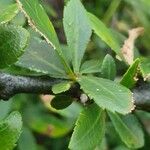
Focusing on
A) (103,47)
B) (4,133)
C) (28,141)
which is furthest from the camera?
(103,47)

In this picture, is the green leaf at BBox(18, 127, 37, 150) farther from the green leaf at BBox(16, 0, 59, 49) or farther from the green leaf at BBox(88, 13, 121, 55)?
the green leaf at BBox(16, 0, 59, 49)

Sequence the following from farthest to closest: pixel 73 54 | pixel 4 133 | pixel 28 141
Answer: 1. pixel 28 141
2. pixel 73 54
3. pixel 4 133

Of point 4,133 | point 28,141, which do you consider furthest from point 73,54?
point 28,141

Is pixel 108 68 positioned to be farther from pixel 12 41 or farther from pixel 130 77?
pixel 12 41

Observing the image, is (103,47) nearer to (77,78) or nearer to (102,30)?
(102,30)

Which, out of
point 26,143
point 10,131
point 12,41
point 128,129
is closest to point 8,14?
point 12,41

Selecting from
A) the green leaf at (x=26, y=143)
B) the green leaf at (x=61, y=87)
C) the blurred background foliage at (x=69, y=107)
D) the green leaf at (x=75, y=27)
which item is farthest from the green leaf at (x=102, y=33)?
the green leaf at (x=26, y=143)

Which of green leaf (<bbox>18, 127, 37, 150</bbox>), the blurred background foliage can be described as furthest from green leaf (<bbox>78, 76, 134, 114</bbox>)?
green leaf (<bbox>18, 127, 37, 150</bbox>)
